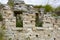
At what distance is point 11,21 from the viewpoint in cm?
1145

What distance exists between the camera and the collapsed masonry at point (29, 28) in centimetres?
1143

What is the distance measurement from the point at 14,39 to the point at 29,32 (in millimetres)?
695

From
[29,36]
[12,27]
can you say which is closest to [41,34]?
[29,36]

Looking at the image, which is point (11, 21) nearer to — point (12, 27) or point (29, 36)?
point (12, 27)

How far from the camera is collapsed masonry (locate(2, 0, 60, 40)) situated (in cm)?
1143

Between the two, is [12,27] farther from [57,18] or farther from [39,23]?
[57,18]

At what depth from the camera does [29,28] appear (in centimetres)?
1155

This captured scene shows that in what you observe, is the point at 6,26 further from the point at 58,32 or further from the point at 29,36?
the point at 58,32

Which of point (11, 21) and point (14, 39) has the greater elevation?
point (11, 21)

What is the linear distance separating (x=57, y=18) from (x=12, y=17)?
6.45ft

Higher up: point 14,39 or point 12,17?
point 12,17

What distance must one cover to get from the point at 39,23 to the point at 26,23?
0.71 metres

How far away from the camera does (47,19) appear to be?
38.6 feet

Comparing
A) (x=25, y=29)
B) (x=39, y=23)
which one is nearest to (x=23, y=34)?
(x=25, y=29)
